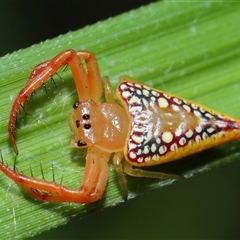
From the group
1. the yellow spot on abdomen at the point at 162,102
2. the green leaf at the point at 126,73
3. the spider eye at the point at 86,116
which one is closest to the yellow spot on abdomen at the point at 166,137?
the yellow spot on abdomen at the point at 162,102

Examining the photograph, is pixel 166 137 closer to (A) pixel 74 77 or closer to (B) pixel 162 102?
(B) pixel 162 102

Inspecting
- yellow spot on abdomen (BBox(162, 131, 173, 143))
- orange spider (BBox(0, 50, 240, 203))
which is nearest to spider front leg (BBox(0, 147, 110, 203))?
orange spider (BBox(0, 50, 240, 203))

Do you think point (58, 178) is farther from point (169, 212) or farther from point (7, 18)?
point (7, 18)

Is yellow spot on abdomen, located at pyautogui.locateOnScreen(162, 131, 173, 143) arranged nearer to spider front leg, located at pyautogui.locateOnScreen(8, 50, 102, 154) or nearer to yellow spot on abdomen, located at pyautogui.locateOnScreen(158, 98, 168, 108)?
yellow spot on abdomen, located at pyautogui.locateOnScreen(158, 98, 168, 108)

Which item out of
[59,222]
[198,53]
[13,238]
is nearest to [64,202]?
[59,222]

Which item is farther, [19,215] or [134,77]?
[134,77]

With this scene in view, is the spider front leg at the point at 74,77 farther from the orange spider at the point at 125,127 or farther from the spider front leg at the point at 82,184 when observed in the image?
the spider front leg at the point at 82,184

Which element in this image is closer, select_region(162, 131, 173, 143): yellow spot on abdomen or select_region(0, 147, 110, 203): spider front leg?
select_region(0, 147, 110, 203): spider front leg
